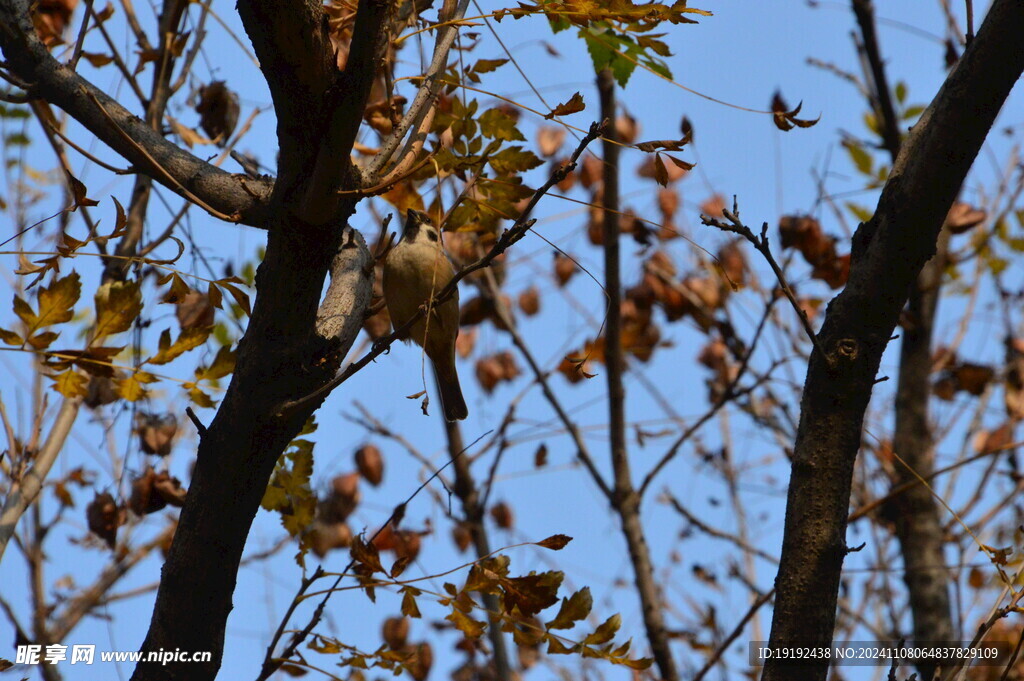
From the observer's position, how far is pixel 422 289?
149 inches

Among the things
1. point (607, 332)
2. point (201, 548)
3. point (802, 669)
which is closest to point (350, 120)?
point (201, 548)

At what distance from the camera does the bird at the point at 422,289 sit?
3.76m

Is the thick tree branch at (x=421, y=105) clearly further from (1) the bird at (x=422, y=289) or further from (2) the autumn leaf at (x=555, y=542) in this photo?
(1) the bird at (x=422, y=289)

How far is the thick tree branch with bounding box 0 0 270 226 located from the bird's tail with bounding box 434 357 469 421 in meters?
2.11

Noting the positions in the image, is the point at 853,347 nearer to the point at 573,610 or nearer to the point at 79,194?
the point at 573,610

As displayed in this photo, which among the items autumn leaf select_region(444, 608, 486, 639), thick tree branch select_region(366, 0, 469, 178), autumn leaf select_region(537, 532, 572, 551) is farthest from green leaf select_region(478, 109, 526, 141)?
autumn leaf select_region(444, 608, 486, 639)

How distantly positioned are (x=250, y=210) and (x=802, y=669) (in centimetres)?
164

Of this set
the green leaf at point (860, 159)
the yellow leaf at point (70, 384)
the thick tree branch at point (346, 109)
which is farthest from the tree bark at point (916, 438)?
the yellow leaf at point (70, 384)

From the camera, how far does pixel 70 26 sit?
13.1 feet

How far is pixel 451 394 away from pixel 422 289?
0.74 m

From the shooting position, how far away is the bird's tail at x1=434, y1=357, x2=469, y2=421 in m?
4.24

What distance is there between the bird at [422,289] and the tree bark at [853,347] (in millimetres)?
1770

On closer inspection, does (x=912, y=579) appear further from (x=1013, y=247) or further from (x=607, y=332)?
(x=1013, y=247)

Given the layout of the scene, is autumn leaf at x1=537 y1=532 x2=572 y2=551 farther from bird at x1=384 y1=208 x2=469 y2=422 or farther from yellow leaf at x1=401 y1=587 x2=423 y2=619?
bird at x1=384 y1=208 x2=469 y2=422
